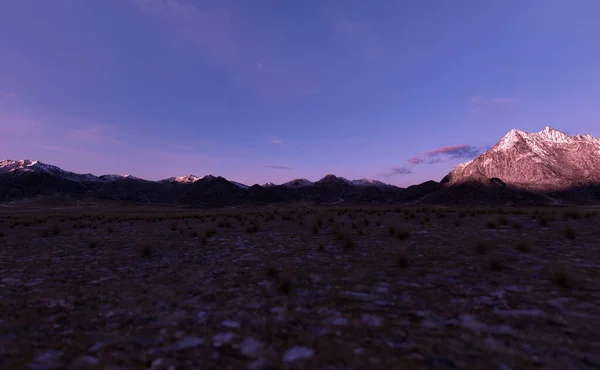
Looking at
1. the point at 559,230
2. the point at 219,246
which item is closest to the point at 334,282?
the point at 219,246

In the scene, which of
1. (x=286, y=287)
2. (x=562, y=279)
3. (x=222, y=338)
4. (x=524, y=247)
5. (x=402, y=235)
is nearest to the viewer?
(x=222, y=338)

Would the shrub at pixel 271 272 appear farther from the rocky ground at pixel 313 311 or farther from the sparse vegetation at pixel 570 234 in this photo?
the sparse vegetation at pixel 570 234

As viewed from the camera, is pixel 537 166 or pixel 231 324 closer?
pixel 231 324

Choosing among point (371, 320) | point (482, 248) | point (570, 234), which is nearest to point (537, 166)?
point (570, 234)

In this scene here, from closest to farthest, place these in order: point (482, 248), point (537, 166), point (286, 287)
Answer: point (286, 287) → point (482, 248) → point (537, 166)

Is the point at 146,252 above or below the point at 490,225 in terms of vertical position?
below

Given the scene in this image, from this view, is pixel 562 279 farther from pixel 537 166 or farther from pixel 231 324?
pixel 537 166

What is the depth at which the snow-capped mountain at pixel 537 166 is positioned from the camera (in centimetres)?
15914

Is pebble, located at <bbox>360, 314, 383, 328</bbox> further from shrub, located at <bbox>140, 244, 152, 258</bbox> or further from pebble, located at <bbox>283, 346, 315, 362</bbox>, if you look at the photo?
Result: shrub, located at <bbox>140, 244, 152, 258</bbox>

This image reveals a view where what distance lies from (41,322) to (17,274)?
15.7ft

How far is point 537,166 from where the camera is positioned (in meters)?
172

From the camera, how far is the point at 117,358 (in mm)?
3906

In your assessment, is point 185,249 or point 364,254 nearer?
point 364,254

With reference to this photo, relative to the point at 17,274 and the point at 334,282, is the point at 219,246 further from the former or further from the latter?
the point at 334,282
